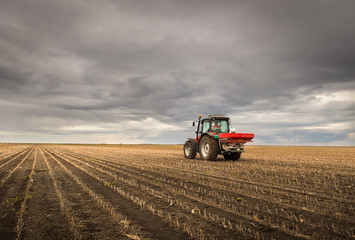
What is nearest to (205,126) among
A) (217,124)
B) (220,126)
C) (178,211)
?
(217,124)

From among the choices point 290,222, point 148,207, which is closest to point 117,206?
point 148,207

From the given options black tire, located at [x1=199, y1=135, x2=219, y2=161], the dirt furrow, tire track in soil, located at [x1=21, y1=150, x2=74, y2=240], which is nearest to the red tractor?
black tire, located at [x1=199, y1=135, x2=219, y2=161]

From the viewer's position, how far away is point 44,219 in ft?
12.8

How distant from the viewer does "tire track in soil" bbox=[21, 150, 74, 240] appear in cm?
329

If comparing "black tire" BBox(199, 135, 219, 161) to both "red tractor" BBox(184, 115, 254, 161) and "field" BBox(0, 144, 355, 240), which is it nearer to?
"red tractor" BBox(184, 115, 254, 161)

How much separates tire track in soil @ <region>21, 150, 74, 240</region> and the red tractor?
366 inches

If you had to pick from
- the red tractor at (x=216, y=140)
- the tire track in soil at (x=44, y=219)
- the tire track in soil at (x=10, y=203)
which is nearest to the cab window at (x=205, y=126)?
the red tractor at (x=216, y=140)

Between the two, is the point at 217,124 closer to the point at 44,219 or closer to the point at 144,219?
the point at 144,219

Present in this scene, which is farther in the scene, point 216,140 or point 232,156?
point 232,156

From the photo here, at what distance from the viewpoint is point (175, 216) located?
4.03 metres

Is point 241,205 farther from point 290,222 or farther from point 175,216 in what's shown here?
point 175,216

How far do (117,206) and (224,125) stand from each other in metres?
10.8

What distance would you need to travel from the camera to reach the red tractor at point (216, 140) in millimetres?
12961

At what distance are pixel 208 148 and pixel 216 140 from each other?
70cm
